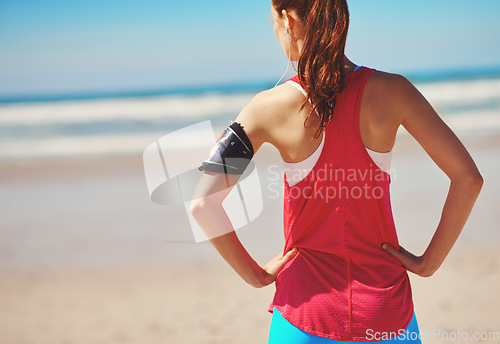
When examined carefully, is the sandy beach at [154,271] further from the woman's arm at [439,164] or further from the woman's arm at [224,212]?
the woman's arm at [439,164]

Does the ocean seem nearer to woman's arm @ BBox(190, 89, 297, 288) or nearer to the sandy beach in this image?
the sandy beach

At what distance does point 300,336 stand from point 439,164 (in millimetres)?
647

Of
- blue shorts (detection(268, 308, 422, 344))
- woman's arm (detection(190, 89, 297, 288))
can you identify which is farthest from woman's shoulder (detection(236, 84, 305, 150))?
blue shorts (detection(268, 308, 422, 344))

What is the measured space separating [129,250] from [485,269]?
3612 mm

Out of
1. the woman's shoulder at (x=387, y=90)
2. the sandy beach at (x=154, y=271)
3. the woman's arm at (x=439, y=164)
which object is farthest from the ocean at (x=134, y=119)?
the woman's shoulder at (x=387, y=90)

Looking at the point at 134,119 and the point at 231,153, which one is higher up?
the point at 134,119

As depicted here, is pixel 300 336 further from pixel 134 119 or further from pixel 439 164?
pixel 134 119

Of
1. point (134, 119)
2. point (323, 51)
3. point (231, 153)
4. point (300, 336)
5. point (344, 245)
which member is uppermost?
point (134, 119)

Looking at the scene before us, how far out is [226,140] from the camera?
1464 millimetres

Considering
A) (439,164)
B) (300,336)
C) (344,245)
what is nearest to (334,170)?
(344,245)

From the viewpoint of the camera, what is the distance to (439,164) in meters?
1.51

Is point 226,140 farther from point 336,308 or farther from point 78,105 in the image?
point 78,105

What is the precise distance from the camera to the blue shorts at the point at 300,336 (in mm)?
1436

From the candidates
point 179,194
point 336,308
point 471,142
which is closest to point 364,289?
point 336,308
